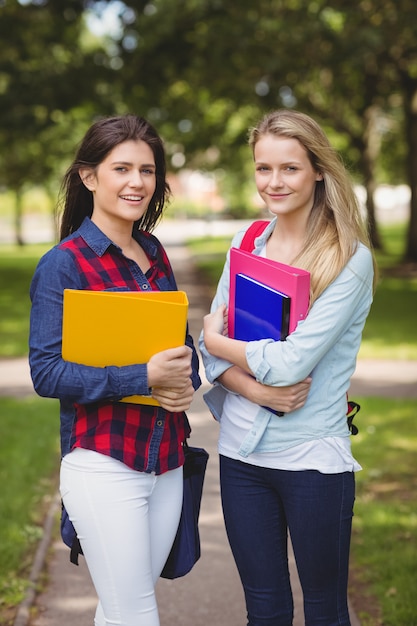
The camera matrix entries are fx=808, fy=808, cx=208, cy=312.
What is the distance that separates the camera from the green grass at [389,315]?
1034 cm

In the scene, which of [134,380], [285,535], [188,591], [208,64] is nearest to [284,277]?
[134,380]

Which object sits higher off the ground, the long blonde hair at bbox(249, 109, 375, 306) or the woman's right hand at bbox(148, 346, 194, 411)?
the long blonde hair at bbox(249, 109, 375, 306)

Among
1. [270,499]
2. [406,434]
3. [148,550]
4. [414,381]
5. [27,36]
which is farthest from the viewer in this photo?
[27,36]

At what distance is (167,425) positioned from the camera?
251cm

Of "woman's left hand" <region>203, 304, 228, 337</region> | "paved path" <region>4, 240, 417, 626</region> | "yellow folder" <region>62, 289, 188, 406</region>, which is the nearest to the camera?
"yellow folder" <region>62, 289, 188, 406</region>

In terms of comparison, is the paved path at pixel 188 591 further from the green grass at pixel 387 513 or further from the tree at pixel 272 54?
the tree at pixel 272 54

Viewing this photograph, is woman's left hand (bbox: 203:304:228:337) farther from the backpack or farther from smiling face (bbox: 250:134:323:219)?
smiling face (bbox: 250:134:323:219)

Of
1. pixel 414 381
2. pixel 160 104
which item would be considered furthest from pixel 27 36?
pixel 414 381

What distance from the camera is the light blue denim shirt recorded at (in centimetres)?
236

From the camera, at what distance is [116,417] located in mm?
2424

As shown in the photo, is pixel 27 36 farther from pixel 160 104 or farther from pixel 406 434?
pixel 406 434

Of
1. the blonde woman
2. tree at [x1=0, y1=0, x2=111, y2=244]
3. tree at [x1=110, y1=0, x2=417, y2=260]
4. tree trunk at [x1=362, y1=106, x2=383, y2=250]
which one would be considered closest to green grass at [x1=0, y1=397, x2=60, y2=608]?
the blonde woman

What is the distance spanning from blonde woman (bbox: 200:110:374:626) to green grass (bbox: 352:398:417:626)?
1.43 metres

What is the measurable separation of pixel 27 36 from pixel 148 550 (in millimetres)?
18708
